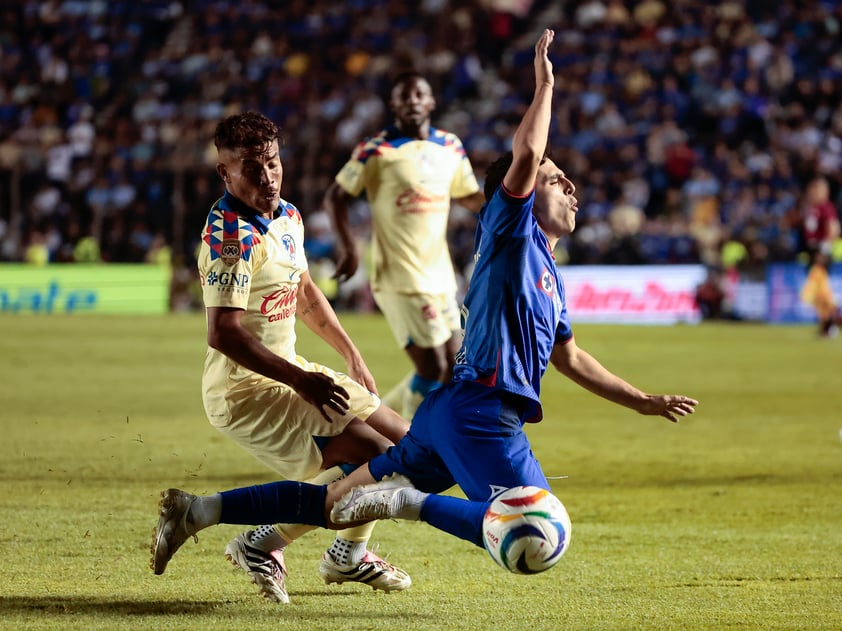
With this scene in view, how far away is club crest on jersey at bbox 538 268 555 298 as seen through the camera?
4.96 m

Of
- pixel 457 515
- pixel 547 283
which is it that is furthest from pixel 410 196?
pixel 457 515

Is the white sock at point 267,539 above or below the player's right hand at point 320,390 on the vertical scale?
below

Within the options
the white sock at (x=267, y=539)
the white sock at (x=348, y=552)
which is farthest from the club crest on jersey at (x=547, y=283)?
the white sock at (x=267, y=539)

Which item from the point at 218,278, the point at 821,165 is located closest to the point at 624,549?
the point at 218,278

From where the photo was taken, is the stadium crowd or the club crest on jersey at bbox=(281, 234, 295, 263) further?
the stadium crowd

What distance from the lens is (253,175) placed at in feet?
17.6

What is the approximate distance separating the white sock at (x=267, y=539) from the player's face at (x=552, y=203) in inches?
68.5

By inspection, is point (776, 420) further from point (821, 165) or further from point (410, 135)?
point (821, 165)

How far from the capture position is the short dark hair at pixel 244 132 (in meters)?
5.35

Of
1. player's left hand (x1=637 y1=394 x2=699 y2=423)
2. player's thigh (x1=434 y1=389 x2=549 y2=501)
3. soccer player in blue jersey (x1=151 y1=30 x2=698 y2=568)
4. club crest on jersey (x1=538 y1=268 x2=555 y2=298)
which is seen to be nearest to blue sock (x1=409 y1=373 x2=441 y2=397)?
player's left hand (x1=637 y1=394 x2=699 y2=423)

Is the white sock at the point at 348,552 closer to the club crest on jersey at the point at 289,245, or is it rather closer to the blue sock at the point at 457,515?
the blue sock at the point at 457,515

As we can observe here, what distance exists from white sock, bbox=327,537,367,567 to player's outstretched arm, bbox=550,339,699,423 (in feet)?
3.75

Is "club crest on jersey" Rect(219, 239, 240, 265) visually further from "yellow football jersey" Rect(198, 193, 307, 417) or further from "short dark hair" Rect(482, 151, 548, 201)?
"short dark hair" Rect(482, 151, 548, 201)

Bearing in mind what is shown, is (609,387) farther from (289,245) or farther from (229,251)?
(229,251)
